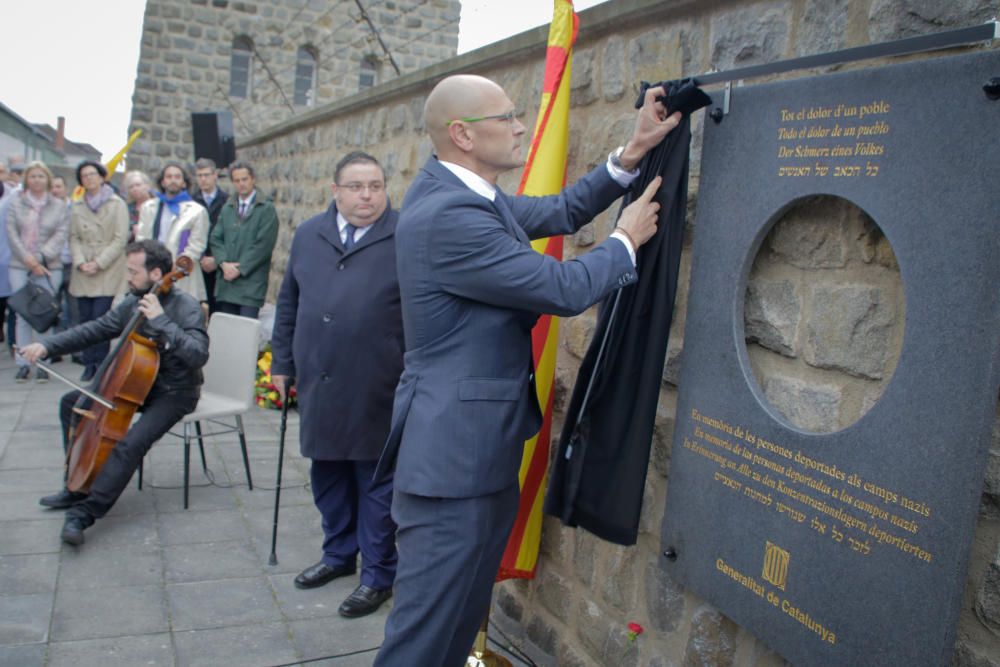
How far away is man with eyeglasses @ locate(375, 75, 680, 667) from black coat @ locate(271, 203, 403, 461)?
4.15 feet

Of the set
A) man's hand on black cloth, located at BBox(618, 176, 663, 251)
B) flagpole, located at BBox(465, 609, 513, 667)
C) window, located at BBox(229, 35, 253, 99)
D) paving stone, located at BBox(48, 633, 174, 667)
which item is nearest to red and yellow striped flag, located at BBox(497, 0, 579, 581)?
flagpole, located at BBox(465, 609, 513, 667)

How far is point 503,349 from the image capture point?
2574mm

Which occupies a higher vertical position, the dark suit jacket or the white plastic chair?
the dark suit jacket

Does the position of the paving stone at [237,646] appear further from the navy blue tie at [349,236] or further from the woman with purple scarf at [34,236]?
the woman with purple scarf at [34,236]

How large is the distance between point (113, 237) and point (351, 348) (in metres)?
5.27

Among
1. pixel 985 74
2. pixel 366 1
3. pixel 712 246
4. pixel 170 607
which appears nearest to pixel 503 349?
pixel 712 246

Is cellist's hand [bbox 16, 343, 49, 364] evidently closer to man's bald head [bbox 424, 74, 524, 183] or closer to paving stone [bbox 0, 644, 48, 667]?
paving stone [bbox 0, 644, 48, 667]

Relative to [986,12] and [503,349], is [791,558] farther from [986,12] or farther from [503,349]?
[986,12]

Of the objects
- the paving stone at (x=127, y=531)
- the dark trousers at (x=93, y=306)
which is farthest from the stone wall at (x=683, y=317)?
the dark trousers at (x=93, y=306)

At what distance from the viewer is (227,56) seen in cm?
1669

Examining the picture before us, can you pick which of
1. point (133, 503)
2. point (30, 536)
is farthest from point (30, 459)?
point (30, 536)

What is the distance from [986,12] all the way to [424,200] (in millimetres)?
1425

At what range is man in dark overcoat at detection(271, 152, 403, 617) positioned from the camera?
3934mm

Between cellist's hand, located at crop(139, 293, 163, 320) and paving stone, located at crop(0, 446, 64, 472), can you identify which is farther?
paving stone, located at crop(0, 446, 64, 472)
